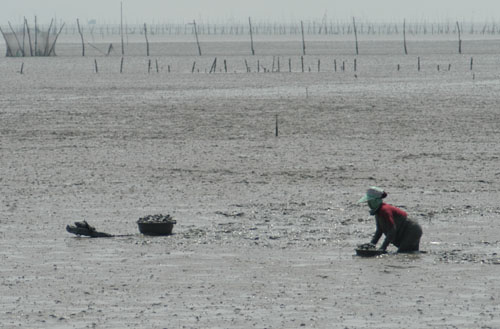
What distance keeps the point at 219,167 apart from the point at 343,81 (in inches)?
917

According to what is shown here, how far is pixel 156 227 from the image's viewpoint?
11422 millimetres

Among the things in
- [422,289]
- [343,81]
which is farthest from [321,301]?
[343,81]

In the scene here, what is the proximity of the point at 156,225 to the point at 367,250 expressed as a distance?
2.37 metres

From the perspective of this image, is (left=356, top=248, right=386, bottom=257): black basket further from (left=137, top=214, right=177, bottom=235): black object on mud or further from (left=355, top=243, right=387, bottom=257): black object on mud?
(left=137, top=214, right=177, bottom=235): black object on mud

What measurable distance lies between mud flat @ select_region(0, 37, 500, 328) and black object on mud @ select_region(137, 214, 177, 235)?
99mm

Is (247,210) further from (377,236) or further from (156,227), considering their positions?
(377,236)

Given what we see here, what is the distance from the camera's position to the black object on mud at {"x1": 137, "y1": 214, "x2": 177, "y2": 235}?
11406 mm

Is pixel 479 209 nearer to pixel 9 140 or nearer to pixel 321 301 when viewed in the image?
pixel 321 301

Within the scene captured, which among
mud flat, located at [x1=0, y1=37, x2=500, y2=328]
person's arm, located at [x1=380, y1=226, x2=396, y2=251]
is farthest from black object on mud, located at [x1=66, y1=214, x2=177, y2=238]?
person's arm, located at [x1=380, y1=226, x2=396, y2=251]

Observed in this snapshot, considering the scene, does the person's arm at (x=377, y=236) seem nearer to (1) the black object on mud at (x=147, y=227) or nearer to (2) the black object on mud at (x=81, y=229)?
(1) the black object on mud at (x=147, y=227)

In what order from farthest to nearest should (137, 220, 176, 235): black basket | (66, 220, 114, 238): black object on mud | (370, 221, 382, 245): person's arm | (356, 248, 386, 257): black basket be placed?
(137, 220, 176, 235): black basket < (66, 220, 114, 238): black object on mud < (370, 221, 382, 245): person's arm < (356, 248, 386, 257): black basket

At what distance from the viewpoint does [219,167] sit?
Result: 17.0 meters

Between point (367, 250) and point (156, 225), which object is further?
point (156, 225)

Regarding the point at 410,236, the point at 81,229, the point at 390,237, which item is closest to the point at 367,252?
the point at 390,237
